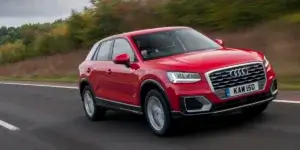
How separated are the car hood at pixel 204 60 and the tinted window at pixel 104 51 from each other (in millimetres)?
1949

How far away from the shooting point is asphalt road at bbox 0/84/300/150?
8531 millimetres

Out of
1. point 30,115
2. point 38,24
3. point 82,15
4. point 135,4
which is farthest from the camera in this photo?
point 38,24

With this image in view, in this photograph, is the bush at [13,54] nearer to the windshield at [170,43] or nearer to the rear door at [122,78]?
the rear door at [122,78]

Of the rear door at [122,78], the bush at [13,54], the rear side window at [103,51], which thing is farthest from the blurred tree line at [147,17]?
the rear door at [122,78]

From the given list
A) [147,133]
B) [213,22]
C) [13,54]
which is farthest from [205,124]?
[13,54]

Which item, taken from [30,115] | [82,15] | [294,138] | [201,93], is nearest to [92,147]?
[201,93]

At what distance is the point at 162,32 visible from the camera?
10570mm

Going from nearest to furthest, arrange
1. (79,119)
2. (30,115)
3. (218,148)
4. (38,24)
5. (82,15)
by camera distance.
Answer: (218,148) → (79,119) → (30,115) → (82,15) → (38,24)

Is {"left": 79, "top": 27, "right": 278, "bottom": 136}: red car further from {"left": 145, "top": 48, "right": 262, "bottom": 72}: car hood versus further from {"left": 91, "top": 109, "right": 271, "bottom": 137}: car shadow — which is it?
{"left": 91, "top": 109, "right": 271, "bottom": 137}: car shadow

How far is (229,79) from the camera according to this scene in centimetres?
883

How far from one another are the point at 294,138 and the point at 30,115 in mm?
8376

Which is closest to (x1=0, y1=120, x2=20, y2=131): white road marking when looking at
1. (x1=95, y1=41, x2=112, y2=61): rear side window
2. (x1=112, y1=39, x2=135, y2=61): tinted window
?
(x1=95, y1=41, x2=112, y2=61): rear side window

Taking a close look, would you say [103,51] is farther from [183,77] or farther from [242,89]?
[242,89]

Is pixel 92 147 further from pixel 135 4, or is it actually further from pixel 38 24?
pixel 38 24
